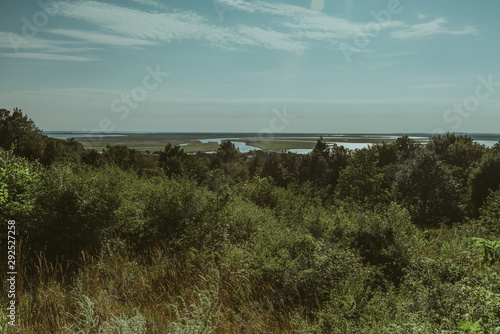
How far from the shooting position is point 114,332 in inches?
144

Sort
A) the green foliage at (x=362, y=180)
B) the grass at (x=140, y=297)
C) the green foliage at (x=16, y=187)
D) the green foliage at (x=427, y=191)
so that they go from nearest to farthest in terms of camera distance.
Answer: the grass at (x=140, y=297) < the green foliage at (x=16, y=187) < the green foliage at (x=362, y=180) < the green foliage at (x=427, y=191)

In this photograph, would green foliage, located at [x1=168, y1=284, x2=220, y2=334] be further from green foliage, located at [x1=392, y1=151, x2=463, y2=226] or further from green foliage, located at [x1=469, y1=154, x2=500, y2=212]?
green foliage, located at [x1=469, y1=154, x2=500, y2=212]

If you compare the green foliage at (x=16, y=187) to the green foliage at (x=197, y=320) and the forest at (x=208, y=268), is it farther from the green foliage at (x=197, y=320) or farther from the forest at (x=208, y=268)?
the green foliage at (x=197, y=320)

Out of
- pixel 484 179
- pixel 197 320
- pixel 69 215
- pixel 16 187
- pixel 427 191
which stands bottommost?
pixel 427 191

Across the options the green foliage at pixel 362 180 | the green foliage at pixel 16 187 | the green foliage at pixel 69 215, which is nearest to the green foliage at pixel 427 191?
the green foliage at pixel 362 180

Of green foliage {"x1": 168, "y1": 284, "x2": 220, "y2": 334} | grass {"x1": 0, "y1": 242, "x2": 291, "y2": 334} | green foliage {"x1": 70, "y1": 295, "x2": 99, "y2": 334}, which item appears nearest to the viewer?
green foliage {"x1": 70, "y1": 295, "x2": 99, "y2": 334}

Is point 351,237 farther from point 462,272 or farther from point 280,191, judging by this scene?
point 280,191

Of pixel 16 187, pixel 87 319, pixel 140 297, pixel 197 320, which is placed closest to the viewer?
pixel 87 319

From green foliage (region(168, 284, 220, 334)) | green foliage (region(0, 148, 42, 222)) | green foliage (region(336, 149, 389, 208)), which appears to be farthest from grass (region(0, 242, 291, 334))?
green foliage (region(336, 149, 389, 208))

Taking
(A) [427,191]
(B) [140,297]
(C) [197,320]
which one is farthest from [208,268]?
(A) [427,191]

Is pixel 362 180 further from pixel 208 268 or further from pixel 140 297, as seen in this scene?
pixel 140 297

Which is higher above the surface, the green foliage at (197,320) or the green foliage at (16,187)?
the green foliage at (16,187)

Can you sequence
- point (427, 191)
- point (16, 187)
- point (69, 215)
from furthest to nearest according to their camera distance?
point (427, 191)
point (16, 187)
point (69, 215)

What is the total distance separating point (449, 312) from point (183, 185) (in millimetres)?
6849
